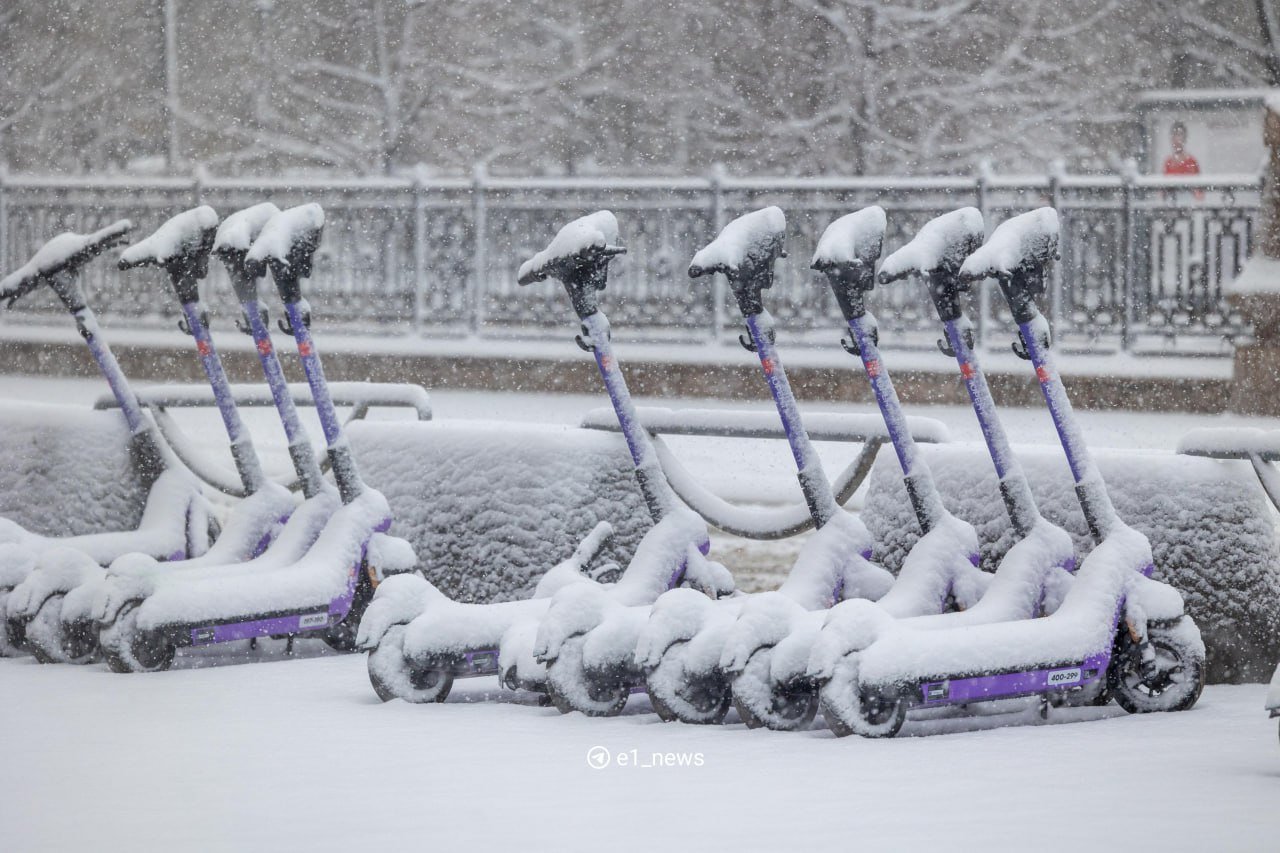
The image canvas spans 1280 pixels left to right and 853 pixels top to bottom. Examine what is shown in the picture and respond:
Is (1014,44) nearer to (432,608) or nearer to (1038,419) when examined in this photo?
(1038,419)

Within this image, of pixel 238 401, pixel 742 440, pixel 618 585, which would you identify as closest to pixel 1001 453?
pixel 618 585

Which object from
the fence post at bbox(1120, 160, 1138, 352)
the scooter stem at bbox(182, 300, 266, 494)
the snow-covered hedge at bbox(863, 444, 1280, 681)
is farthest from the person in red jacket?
the scooter stem at bbox(182, 300, 266, 494)

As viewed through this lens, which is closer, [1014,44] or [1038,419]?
[1038,419]

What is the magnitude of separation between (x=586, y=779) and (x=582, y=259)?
1.94m

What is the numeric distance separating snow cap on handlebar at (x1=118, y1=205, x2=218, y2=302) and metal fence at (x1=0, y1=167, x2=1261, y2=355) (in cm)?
912

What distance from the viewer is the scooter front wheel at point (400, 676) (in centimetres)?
582

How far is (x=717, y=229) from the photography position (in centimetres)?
1619

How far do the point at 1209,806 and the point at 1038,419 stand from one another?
1053cm

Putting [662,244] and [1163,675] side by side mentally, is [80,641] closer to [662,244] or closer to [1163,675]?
[1163,675]

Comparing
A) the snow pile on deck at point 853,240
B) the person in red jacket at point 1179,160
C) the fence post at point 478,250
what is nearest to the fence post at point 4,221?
the fence post at point 478,250

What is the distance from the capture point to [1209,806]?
4375 millimetres

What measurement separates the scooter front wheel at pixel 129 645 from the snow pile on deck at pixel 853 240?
7.58 feet

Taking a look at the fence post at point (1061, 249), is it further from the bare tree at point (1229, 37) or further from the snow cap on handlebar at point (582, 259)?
the snow cap on handlebar at point (582, 259)

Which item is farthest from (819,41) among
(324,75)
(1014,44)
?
(324,75)
